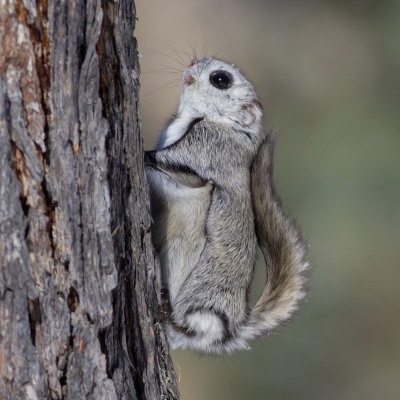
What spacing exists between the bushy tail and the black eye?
53 centimetres

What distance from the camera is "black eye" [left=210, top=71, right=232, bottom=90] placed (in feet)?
10.1

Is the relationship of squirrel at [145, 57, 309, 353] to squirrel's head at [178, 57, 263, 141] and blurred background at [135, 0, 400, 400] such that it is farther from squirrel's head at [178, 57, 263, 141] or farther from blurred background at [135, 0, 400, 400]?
blurred background at [135, 0, 400, 400]

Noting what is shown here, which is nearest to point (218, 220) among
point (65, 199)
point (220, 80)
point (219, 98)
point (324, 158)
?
point (219, 98)

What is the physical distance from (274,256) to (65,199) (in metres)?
1.56

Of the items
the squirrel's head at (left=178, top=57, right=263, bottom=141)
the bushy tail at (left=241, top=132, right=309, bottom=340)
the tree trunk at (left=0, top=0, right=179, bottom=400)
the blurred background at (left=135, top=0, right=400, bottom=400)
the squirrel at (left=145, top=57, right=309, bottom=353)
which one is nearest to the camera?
Result: the tree trunk at (left=0, top=0, right=179, bottom=400)

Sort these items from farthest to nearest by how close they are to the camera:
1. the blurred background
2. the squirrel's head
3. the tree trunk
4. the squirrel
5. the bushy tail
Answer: the blurred background → the squirrel's head → the bushy tail → the squirrel → the tree trunk

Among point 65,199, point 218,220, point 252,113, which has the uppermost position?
point 252,113

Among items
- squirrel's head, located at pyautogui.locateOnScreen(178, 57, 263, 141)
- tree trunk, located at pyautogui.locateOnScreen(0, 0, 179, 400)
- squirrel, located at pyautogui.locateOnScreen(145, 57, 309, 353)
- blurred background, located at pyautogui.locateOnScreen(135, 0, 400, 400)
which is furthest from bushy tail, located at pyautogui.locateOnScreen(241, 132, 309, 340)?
blurred background, located at pyautogui.locateOnScreen(135, 0, 400, 400)

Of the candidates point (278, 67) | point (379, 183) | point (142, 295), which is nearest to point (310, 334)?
point (379, 183)

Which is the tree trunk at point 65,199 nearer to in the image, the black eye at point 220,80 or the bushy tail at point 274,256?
the bushy tail at point 274,256

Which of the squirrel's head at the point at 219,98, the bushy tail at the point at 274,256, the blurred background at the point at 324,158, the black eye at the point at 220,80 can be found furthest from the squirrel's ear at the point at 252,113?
the blurred background at the point at 324,158

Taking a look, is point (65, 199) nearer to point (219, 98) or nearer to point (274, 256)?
point (274, 256)

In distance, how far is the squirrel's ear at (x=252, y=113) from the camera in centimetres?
307

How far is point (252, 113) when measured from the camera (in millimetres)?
3104
